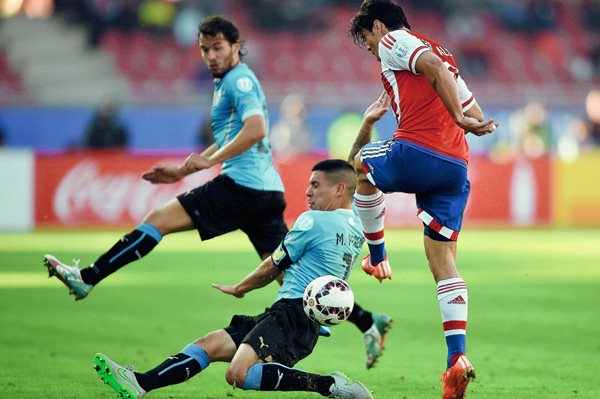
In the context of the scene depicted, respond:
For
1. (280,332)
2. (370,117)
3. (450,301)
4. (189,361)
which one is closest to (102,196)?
(370,117)

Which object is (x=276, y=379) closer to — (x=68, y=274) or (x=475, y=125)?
(x=475, y=125)

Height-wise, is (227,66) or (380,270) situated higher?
(227,66)

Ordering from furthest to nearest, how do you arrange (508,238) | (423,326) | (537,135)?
1. (537,135)
2. (508,238)
3. (423,326)

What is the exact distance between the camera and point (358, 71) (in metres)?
29.6

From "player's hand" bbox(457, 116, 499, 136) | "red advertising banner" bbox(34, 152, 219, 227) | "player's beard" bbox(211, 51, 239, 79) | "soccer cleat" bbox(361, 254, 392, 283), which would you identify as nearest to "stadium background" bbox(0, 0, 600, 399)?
"red advertising banner" bbox(34, 152, 219, 227)

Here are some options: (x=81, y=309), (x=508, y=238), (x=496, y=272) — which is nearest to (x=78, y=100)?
(x=508, y=238)

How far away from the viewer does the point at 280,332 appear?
613 cm

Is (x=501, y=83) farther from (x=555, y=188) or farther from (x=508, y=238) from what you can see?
(x=508, y=238)

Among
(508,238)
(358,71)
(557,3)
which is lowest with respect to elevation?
(508,238)

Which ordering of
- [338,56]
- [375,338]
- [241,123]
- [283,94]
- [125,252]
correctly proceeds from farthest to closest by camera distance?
[338,56] < [283,94] < [241,123] < [375,338] < [125,252]

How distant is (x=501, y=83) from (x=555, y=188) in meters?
7.76

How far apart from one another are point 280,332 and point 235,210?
197 centimetres

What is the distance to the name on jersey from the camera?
6.42m

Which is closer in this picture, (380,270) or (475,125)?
(475,125)
